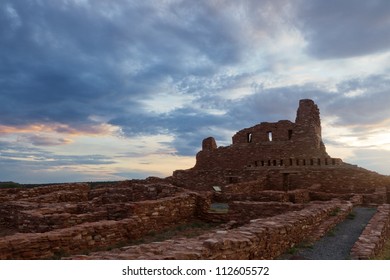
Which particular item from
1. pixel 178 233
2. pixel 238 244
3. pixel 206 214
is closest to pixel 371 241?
pixel 238 244

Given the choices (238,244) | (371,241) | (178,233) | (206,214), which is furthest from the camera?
(206,214)

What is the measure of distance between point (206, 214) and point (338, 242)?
20.3 feet

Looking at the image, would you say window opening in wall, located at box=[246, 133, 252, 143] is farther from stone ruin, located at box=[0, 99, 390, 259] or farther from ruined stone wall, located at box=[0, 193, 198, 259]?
ruined stone wall, located at box=[0, 193, 198, 259]

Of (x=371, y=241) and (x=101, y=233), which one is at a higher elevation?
(x=101, y=233)

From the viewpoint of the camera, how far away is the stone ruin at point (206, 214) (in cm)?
891

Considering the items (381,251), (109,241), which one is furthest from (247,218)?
(109,241)

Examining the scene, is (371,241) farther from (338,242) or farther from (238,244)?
(238,244)

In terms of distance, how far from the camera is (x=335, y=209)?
16.7m

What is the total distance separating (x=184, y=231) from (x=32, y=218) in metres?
5.50

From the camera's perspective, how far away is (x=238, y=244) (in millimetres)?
8352

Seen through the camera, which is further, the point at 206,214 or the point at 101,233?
the point at 206,214

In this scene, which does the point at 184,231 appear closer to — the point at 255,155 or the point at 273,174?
the point at 273,174

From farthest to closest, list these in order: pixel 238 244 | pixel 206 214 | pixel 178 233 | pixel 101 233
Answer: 1. pixel 206 214
2. pixel 178 233
3. pixel 101 233
4. pixel 238 244

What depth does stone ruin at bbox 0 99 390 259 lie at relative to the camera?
29.2 ft
